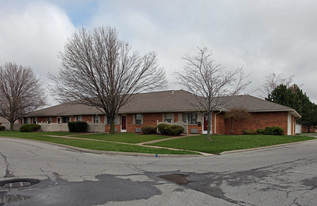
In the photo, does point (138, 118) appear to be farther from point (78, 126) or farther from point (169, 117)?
point (78, 126)

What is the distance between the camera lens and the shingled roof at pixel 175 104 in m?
26.7

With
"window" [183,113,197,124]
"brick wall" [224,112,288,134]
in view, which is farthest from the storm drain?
"brick wall" [224,112,288,134]

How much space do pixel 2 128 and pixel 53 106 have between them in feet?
28.5

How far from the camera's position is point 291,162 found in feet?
36.9

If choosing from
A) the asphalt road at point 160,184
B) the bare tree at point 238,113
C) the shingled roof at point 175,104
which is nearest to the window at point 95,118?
the shingled roof at point 175,104

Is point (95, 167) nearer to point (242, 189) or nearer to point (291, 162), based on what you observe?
point (242, 189)

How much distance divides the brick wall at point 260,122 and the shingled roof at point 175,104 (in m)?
0.74

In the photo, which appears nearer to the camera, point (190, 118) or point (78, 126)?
point (190, 118)

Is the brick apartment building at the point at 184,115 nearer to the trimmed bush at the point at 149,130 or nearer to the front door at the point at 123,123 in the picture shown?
the front door at the point at 123,123

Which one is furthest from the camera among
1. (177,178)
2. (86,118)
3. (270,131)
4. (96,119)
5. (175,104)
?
(86,118)

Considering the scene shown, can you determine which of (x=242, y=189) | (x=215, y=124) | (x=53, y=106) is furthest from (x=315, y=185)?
(x=53, y=106)

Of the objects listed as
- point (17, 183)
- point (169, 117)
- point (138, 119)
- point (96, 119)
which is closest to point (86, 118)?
point (96, 119)

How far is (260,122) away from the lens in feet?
89.5

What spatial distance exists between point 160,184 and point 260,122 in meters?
22.4
